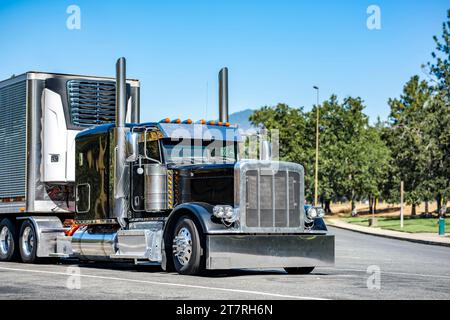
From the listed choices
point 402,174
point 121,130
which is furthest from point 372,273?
point 402,174

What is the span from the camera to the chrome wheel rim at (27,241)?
1948cm

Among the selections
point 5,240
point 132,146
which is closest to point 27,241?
point 5,240

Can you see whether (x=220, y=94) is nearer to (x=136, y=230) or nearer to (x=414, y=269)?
(x=136, y=230)

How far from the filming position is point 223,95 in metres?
18.6

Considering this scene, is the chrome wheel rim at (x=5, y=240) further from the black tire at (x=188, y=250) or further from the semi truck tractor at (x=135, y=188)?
the black tire at (x=188, y=250)

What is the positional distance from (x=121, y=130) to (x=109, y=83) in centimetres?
352

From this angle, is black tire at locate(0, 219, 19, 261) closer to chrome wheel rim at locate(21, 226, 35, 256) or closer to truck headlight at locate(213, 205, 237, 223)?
chrome wheel rim at locate(21, 226, 35, 256)

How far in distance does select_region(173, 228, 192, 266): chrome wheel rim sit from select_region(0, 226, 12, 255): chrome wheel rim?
6.85m

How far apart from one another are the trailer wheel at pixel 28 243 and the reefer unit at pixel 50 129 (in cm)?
44

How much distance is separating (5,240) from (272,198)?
846cm

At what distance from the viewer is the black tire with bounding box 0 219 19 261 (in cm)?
1998

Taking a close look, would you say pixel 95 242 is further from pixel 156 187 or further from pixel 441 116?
pixel 441 116

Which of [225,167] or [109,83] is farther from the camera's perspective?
[109,83]

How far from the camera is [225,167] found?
1494 cm
